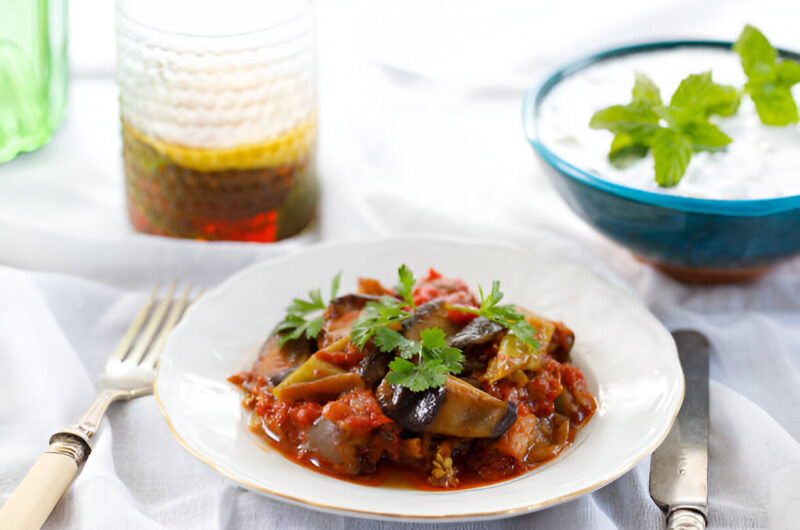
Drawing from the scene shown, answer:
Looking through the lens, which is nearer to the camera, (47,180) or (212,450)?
(212,450)

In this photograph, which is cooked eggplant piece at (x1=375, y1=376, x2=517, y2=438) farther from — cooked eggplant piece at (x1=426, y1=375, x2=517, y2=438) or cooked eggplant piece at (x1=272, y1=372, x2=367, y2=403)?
cooked eggplant piece at (x1=272, y1=372, x2=367, y2=403)

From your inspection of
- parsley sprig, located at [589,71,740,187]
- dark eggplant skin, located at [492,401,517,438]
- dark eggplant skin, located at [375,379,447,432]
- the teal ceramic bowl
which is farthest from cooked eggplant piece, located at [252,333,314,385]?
parsley sprig, located at [589,71,740,187]

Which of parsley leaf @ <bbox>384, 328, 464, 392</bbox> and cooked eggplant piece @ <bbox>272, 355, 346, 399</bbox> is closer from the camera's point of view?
parsley leaf @ <bbox>384, 328, 464, 392</bbox>

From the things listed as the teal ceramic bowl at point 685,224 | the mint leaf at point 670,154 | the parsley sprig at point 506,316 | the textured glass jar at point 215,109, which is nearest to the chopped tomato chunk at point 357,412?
the parsley sprig at point 506,316

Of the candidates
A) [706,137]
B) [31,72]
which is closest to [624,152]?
[706,137]

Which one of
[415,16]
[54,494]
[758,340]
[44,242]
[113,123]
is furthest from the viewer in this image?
[415,16]

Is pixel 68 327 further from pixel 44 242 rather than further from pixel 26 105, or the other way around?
pixel 26 105

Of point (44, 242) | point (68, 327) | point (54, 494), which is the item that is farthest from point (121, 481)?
point (44, 242)
